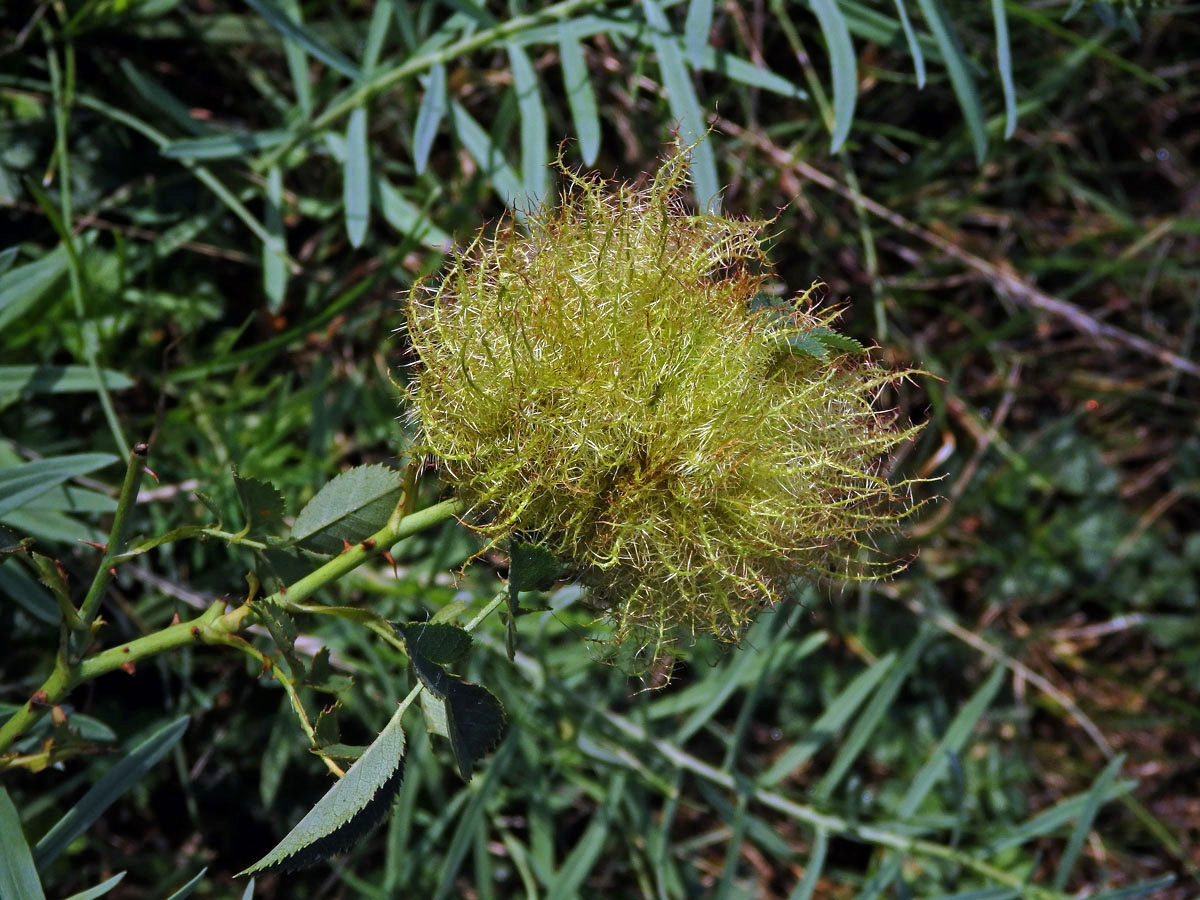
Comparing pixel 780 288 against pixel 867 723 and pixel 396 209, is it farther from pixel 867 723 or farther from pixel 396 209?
pixel 867 723

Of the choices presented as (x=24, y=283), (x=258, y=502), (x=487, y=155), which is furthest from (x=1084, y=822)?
(x=24, y=283)

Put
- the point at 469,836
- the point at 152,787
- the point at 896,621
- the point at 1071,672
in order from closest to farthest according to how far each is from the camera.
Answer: the point at 469,836, the point at 152,787, the point at 896,621, the point at 1071,672

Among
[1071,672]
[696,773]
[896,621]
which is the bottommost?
[1071,672]

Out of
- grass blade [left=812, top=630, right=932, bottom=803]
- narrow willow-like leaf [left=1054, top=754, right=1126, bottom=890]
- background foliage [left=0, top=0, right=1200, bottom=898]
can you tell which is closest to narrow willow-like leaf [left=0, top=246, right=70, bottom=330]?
background foliage [left=0, top=0, right=1200, bottom=898]

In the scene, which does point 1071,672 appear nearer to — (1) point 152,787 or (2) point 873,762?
(2) point 873,762

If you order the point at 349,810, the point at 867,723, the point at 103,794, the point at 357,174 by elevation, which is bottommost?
the point at 867,723

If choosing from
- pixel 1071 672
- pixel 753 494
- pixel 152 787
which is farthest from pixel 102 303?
pixel 1071 672
